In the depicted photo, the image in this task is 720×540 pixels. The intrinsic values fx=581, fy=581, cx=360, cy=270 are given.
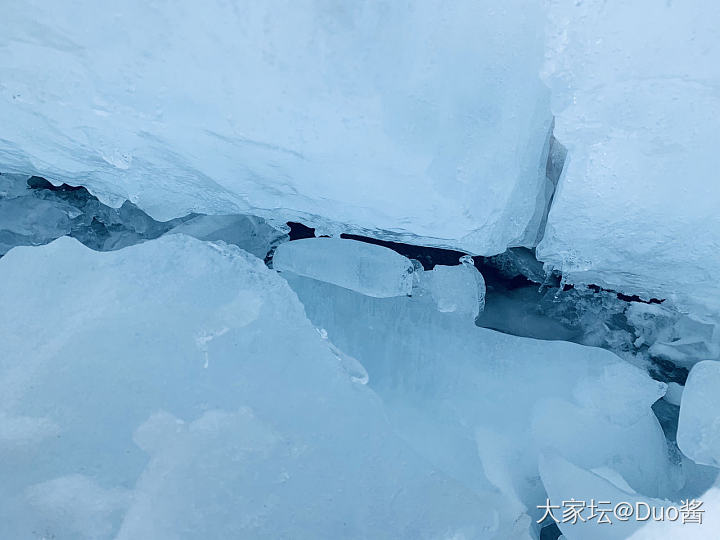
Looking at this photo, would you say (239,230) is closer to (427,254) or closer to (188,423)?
(427,254)

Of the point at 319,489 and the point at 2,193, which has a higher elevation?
the point at 2,193

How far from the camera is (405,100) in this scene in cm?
81

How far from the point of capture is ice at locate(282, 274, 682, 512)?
3.31 ft

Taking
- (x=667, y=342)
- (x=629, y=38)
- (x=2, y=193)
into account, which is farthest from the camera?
(x=2, y=193)

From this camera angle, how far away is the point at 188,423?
0.83m

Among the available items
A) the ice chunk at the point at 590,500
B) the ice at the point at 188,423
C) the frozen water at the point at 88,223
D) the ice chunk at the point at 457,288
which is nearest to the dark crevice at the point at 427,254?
the ice chunk at the point at 457,288

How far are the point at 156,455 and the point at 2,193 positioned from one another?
0.79 meters

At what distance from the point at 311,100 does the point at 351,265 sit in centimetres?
34

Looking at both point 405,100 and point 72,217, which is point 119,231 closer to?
point 72,217

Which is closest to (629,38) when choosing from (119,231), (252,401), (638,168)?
(638,168)

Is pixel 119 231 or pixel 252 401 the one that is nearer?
pixel 252 401

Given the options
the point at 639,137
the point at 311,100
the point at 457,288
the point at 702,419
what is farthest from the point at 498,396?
the point at 311,100

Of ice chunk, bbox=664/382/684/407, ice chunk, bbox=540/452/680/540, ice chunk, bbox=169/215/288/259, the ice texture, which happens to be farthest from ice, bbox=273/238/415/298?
ice chunk, bbox=664/382/684/407

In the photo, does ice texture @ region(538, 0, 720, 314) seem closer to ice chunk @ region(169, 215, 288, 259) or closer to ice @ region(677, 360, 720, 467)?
ice @ region(677, 360, 720, 467)
